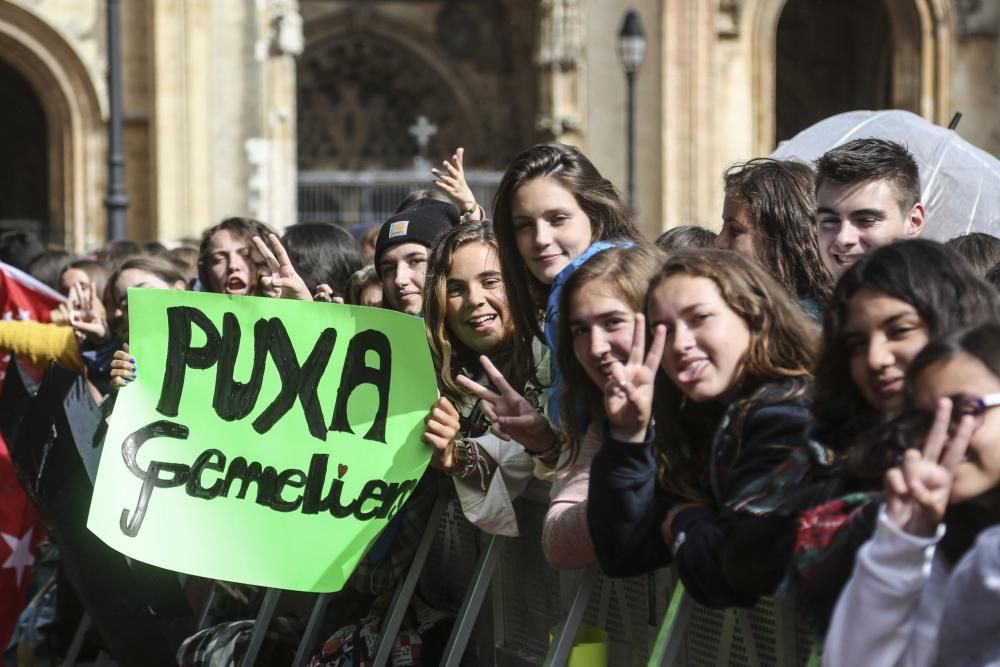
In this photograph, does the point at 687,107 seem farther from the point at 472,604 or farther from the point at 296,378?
the point at 472,604

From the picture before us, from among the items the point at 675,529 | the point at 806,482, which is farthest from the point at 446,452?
the point at 806,482

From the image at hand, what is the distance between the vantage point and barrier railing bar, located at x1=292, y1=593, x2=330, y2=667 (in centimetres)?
579

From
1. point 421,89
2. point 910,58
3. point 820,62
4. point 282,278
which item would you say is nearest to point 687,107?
point 910,58

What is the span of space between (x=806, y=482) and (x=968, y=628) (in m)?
0.59

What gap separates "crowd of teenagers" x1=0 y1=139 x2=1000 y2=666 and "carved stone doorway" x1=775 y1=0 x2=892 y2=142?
23276 millimetres

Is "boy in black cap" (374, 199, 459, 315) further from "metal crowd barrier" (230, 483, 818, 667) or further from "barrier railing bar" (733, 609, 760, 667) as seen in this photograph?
"barrier railing bar" (733, 609, 760, 667)

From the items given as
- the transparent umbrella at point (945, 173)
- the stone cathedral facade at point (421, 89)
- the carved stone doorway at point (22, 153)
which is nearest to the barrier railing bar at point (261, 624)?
the transparent umbrella at point (945, 173)

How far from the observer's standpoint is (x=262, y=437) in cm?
533

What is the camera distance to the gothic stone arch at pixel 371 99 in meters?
29.0

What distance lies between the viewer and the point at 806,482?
3539 millimetres

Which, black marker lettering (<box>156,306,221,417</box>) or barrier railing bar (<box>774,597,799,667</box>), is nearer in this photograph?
barrier railing bar (<box>774,597,799,667</box>)

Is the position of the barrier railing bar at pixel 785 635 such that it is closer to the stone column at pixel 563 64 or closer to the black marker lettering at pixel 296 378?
the black marker lettering at pixel 296 378

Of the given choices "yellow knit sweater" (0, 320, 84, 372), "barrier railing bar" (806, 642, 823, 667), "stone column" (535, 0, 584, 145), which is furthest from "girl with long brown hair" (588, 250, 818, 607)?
"stone column" (535, 0, 584, 145)

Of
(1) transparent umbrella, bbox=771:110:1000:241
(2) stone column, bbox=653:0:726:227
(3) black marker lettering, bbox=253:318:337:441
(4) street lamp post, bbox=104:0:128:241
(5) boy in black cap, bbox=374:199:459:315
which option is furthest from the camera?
(2) stone column, bbox=653:0:726:227
